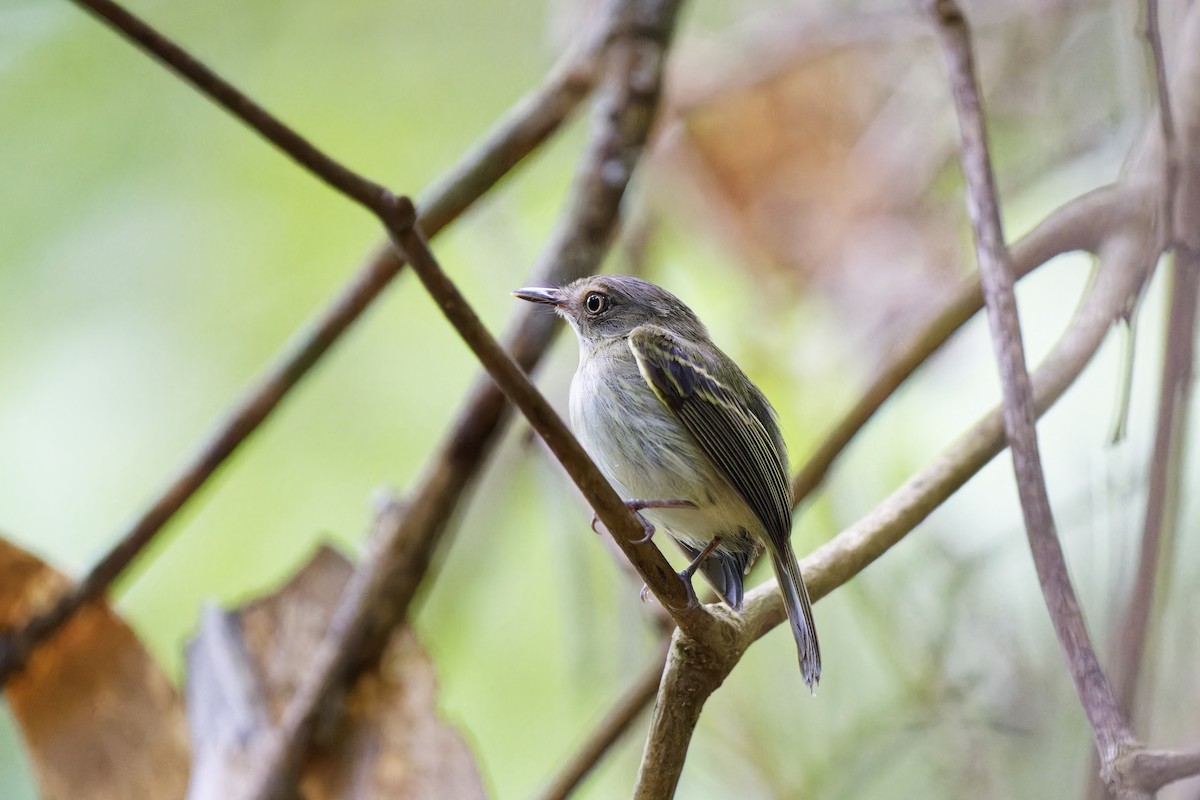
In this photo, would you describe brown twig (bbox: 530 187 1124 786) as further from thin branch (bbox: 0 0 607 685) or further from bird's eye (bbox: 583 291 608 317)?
thin branch (bbox: 0 0 607 685)

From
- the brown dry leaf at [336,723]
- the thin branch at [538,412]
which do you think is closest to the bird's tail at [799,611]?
the thin branch at [538,412]

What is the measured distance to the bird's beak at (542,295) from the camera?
2.16 metres

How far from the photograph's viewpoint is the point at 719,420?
2.00 m

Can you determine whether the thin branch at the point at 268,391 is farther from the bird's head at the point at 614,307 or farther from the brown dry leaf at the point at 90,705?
the bird's head at the point at 614,307

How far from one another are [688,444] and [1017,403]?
0.59 meters

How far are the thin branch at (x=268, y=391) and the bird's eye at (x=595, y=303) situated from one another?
0.55 metres

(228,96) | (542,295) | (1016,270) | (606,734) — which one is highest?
(228,96)

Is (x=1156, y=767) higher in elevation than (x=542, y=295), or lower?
lower

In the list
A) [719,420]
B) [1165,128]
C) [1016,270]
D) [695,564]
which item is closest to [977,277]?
[1016,270]

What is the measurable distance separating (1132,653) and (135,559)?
2225 mm

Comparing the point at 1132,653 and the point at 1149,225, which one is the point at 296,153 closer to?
the point at 1132,653

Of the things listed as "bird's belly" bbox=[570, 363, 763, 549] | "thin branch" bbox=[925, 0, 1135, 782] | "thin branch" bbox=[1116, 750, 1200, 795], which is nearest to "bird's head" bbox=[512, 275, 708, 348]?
"bird's belly" bbox=[570, 363, 763, 549]

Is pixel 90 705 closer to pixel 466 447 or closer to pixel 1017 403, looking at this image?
pixel 466 447

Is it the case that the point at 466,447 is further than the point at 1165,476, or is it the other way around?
the point at 466,447
